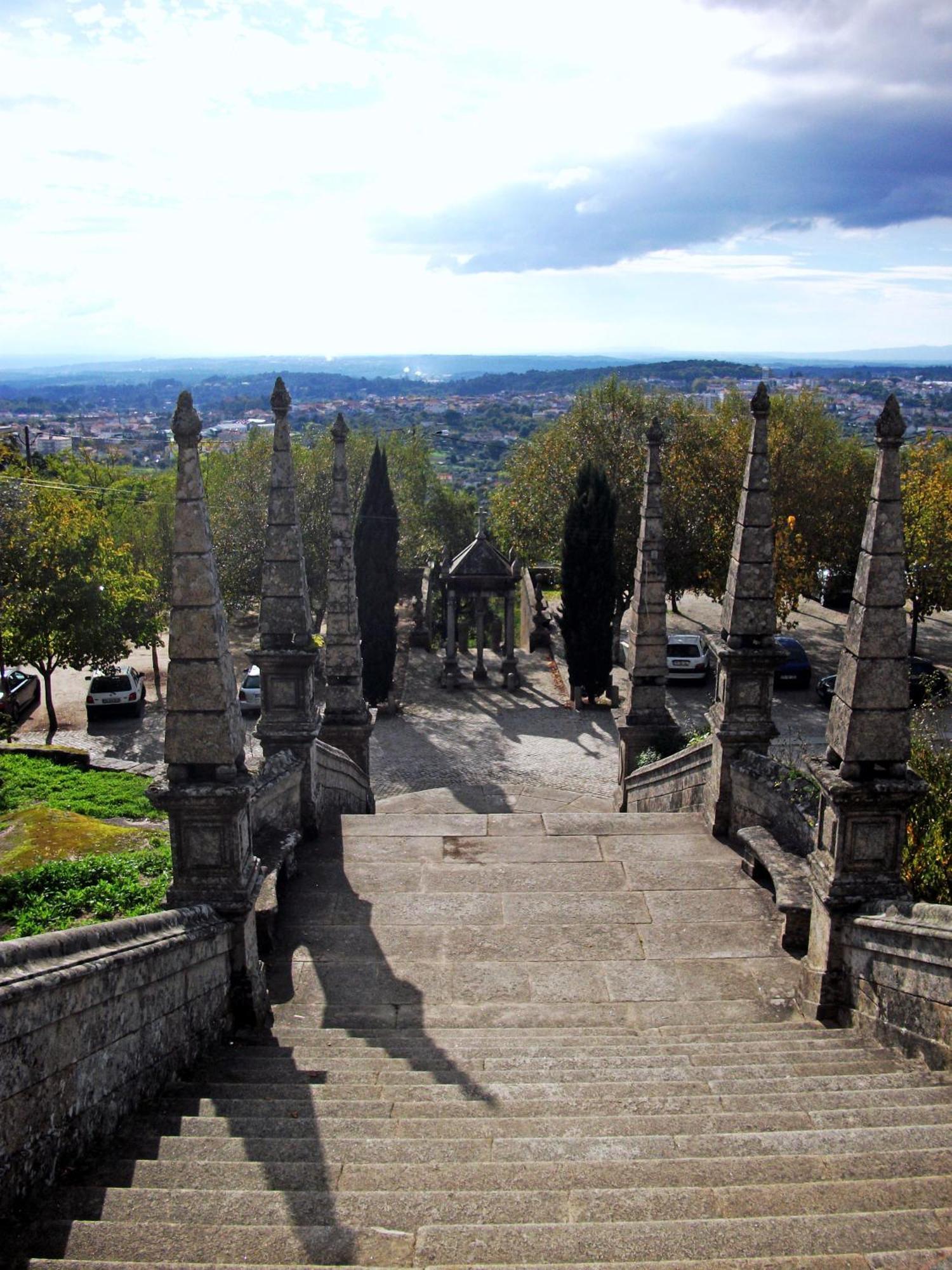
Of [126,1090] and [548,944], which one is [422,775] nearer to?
[548,944]

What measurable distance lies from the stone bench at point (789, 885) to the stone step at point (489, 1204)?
395 centimetres

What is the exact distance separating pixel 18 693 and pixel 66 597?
555 centimetres

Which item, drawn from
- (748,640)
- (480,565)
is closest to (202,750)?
(748,640)

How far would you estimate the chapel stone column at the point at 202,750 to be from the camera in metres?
7.03

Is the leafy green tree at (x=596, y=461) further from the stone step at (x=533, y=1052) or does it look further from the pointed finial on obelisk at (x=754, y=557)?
the stone step at (x=533, y=1052)

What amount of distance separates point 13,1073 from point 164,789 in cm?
255

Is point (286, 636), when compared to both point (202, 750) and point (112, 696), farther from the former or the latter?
point (112, 696)

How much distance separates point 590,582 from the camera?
1095 inches

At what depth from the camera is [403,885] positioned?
10.6 m

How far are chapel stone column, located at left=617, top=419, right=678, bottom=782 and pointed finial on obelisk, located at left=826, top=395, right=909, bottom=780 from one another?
5907 mm

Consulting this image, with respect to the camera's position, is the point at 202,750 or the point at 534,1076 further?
the point at 202,750

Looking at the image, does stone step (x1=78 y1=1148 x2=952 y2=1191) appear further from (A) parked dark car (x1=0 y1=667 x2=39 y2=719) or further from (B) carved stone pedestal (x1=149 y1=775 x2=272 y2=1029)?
(A) parked dark car (x1=0 y1=667 x2=39 y2=719)

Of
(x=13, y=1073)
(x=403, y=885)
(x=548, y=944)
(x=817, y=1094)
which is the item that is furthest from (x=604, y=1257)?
(x=403, y=885)

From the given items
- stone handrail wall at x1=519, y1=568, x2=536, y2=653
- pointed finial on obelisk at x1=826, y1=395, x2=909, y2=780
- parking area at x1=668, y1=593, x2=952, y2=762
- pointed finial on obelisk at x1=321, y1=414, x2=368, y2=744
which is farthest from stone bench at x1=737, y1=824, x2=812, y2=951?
stone handrail wall at x1=519, y1=568, x2=536, y2=653
